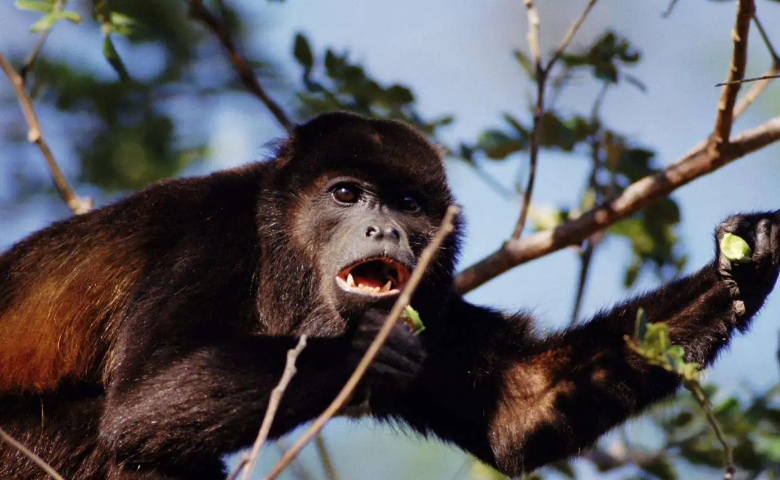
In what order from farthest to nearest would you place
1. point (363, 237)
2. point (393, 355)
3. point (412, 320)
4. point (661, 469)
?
point (661, 469), point (363, 237), point (412, 320), point (393, 355)

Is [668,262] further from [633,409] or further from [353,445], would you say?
[353,445]

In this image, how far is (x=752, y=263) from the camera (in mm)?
3598

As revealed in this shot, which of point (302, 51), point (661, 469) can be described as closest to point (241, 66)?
point (302, 51)

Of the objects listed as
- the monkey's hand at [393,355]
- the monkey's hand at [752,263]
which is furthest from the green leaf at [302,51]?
the monkey's hand at [752,263]

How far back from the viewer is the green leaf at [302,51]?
4.99m

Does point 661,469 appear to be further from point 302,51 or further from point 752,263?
point 302,51

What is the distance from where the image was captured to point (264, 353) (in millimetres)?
3623

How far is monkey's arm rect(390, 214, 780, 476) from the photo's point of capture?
12.2 ft

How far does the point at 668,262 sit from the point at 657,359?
111 inches

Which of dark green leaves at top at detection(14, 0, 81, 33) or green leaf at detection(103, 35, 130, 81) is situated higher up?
dark green leaves at top at detection(14, 0, 81, 33)

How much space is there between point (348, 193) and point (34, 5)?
166 centimetres

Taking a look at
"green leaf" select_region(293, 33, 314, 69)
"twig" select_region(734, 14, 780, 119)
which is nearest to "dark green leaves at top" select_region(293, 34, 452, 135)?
"green leaf" select_region(293, 33, 314, 69)

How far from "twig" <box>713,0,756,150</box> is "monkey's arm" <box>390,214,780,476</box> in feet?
2.16

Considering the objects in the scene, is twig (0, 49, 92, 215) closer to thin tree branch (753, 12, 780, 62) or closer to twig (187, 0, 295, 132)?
twig (187, 0, 295, 132)
